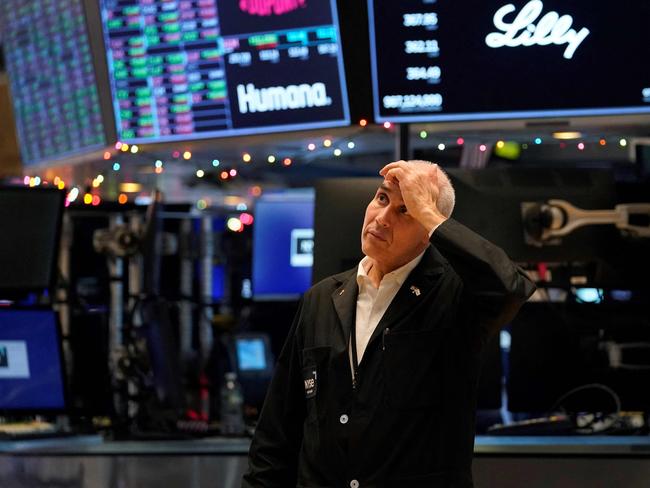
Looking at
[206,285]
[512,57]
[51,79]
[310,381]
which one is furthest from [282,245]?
[310,381]

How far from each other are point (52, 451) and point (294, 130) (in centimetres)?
152

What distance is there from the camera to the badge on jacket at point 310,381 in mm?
2529

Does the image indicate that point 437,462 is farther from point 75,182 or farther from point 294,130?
point 75,182

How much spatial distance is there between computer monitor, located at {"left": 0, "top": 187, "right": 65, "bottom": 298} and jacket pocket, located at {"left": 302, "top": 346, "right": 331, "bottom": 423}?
235 cm

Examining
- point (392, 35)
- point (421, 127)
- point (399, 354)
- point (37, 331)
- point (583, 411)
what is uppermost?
point (392, 35)

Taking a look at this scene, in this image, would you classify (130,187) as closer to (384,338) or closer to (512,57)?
(512,57)

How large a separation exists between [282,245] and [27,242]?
4.33ft

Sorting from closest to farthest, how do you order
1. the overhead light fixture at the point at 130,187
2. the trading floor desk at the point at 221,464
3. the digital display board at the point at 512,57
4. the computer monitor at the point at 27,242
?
the trading floor desk at the point at 221,464 < the digital display board at the point at 512,57 < the computer monitor at the point at 27,242 < the overhead light fixture at the point at 130,187

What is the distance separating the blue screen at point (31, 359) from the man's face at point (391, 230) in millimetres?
2366

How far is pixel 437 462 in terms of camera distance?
2414 millimetres

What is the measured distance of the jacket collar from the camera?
2480 mm

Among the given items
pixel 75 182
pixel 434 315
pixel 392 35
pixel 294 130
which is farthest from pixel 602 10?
pixel 75 182

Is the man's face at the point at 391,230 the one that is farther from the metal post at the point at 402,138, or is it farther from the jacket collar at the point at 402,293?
the metal post at the point at 402,138

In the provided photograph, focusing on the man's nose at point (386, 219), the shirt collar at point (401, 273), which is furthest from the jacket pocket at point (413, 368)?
the man's nose at point (386, 219)
